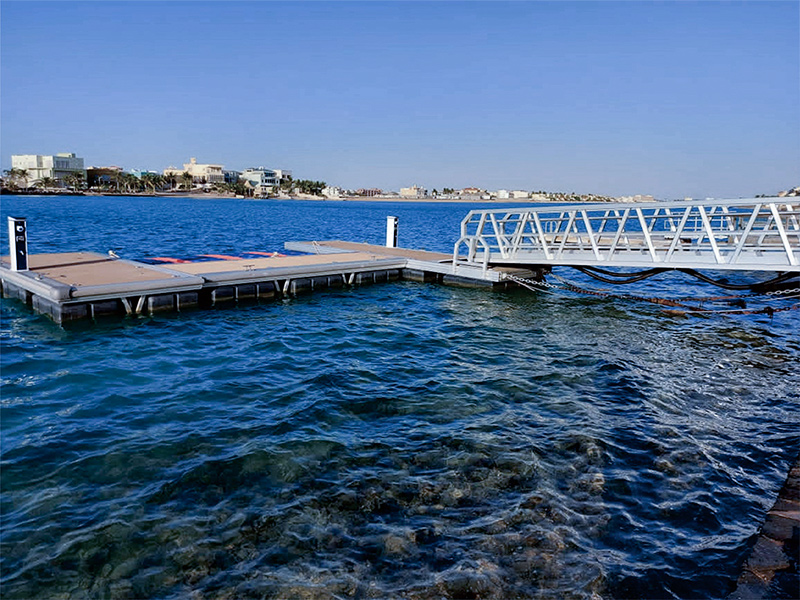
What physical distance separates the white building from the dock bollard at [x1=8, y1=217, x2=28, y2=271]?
198014 mm

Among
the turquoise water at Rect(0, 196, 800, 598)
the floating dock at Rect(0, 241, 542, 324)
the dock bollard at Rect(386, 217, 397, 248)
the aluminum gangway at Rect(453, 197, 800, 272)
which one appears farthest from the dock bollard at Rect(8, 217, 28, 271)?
the dock bollard at Rect(386, 217, 397, 248)

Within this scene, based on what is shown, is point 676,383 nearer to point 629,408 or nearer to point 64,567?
point 629,408

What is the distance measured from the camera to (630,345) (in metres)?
13.7

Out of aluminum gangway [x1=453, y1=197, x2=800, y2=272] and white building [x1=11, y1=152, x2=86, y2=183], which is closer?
aluminum gangway [x1=453, y1=197, x2=800, y2=272]

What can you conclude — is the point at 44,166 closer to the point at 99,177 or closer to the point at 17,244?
the point at 99,177

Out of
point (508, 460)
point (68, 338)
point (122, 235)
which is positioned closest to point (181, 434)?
point (508, 460)

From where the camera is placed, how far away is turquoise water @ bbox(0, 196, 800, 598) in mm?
5246

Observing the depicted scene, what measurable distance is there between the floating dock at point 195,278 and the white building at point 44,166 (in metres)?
197

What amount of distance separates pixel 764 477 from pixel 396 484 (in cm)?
474

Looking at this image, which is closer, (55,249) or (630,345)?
(630,345)

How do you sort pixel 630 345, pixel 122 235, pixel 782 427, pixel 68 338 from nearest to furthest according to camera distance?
pixel 782 427
pixel 68 338
pixel 630 345
pixel 122 235

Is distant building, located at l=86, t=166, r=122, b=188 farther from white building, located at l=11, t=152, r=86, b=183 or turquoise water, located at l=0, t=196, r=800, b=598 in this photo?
turquoise water, located at l=0, t=196, r=800, b=598


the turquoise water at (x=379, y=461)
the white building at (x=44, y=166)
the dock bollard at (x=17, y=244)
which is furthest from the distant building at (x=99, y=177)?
the turquoise water at (x=379, y=461)

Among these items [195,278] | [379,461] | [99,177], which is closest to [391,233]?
[195,278]
